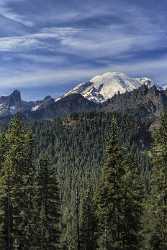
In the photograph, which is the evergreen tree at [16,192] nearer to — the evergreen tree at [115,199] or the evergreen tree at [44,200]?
the evergreen tree at [44,200]

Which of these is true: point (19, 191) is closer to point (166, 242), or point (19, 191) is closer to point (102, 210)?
point (102, 210)

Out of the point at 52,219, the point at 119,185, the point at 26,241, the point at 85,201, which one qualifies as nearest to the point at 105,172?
the point at 119,185

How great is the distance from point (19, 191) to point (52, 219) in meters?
11.0

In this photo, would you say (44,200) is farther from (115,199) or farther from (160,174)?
(160,174)

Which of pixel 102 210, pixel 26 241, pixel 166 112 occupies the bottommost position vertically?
pixel 26 241

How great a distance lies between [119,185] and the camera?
42312 millimetres

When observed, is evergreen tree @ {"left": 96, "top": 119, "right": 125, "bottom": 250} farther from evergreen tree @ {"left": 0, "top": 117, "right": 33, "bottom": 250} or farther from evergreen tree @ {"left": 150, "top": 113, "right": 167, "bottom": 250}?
evergreen tree @ {"left": 0, "top": 117, "right": 33, "bottom": 250}

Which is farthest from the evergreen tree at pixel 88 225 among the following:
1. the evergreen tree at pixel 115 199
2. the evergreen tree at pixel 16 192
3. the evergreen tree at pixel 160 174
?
the evergreen tree at pixel 115 199

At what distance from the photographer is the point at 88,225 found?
216ft

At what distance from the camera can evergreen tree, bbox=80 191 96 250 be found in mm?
64750

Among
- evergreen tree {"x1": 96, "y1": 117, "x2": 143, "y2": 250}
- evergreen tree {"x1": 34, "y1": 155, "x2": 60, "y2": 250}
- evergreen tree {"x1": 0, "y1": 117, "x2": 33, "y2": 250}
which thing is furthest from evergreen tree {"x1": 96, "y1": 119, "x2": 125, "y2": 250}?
evergreen tree {"x1": 34, "y1": 155, "x2": 60, "y2": 250}

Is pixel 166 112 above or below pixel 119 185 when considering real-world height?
above

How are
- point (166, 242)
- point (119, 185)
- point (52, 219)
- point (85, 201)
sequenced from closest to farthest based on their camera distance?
1. point (119, 185)
2. point (166, 242)
3. point (52, 219)
4. point (85, 201)

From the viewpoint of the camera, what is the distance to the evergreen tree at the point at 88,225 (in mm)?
64750
